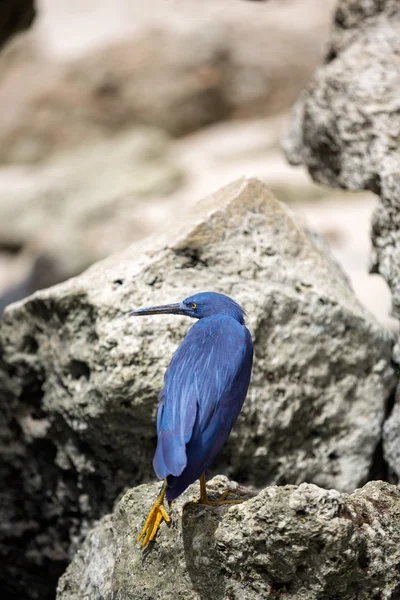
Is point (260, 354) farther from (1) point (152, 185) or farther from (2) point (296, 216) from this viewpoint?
(1) point (152, 185)

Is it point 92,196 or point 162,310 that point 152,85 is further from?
point 162,310

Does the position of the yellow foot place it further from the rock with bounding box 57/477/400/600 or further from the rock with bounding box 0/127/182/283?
the rock with bounding box 0/127/182/283

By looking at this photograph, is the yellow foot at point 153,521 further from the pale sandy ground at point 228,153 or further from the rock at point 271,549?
the pale sandy ground at point 228,153

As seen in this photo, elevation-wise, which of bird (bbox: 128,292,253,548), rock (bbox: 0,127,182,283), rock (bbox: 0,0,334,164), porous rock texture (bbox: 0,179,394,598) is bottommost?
rock (bbox: 0,127,182,283)

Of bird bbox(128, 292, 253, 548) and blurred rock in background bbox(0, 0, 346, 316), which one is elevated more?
bird bbox(128, 292, 253, 548)

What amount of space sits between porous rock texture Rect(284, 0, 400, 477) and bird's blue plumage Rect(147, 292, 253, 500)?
3.39ft

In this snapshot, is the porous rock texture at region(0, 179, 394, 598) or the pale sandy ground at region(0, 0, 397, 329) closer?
the porous rock texture at region(0, 179, 394, 598)

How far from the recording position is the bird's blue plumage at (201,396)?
2.43 metres

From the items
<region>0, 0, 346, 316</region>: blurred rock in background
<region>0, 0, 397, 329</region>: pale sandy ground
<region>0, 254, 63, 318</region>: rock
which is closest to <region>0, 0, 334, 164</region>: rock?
<region>0, 0, 346, 316</region>: blurred rock in background

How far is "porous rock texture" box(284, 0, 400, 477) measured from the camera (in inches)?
141

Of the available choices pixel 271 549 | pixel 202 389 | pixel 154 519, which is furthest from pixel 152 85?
pixel 271 549

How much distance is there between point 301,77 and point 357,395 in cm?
1019

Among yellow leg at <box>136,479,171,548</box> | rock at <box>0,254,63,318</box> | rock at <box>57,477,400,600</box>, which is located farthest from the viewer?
rock at <box>0,254,63,318</box>

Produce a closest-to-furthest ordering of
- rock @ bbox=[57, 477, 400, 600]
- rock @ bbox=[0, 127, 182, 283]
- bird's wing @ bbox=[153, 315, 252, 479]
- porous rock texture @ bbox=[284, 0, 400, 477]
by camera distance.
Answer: rock @ bbox=[57, 477, 400, 600] → bird's wing @ bbox=[153, 315, 252, 479] → porous rock texture @ bbox=[284, 0, 400, 477] → rock @ bbox=[0, 127, 182, 283]
